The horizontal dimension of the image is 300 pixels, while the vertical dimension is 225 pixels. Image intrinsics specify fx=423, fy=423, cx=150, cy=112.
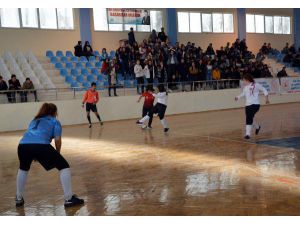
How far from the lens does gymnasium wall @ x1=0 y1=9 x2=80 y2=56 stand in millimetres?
21641

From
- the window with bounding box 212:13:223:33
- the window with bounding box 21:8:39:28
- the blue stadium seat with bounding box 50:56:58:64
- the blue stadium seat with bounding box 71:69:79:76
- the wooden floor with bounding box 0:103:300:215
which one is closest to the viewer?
the wooden floor with bounding box 0:103:300:215

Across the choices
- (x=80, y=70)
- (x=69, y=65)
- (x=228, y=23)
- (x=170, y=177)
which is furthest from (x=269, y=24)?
(x=170, y=177)

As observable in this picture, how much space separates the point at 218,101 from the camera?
2283cm

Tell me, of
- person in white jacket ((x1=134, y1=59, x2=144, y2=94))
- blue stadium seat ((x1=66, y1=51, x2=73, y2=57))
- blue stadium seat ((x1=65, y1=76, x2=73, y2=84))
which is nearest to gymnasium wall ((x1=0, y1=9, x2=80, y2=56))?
blue stadium seat ((x1=66, y1=51, x2=73, y2=57))

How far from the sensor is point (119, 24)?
1002 inches

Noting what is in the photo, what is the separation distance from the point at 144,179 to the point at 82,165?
6.86 feet

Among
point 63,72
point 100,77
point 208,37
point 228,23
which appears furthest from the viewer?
point 228,23

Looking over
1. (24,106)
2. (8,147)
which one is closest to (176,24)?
(24,106)

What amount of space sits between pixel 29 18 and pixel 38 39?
3.88ft

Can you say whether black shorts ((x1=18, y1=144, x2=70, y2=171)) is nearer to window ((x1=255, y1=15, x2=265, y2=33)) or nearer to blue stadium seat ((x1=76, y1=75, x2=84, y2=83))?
blue stadium seat ((x1=76, y1=75, x2=84, y2=83))

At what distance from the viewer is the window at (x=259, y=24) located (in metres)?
31.9

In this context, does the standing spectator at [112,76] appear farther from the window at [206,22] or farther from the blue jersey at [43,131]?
the blue jersey at [43,131]

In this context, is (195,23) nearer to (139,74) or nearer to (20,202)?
(139,74)

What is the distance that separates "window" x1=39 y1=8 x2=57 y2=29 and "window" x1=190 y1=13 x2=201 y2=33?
9.74 meters
